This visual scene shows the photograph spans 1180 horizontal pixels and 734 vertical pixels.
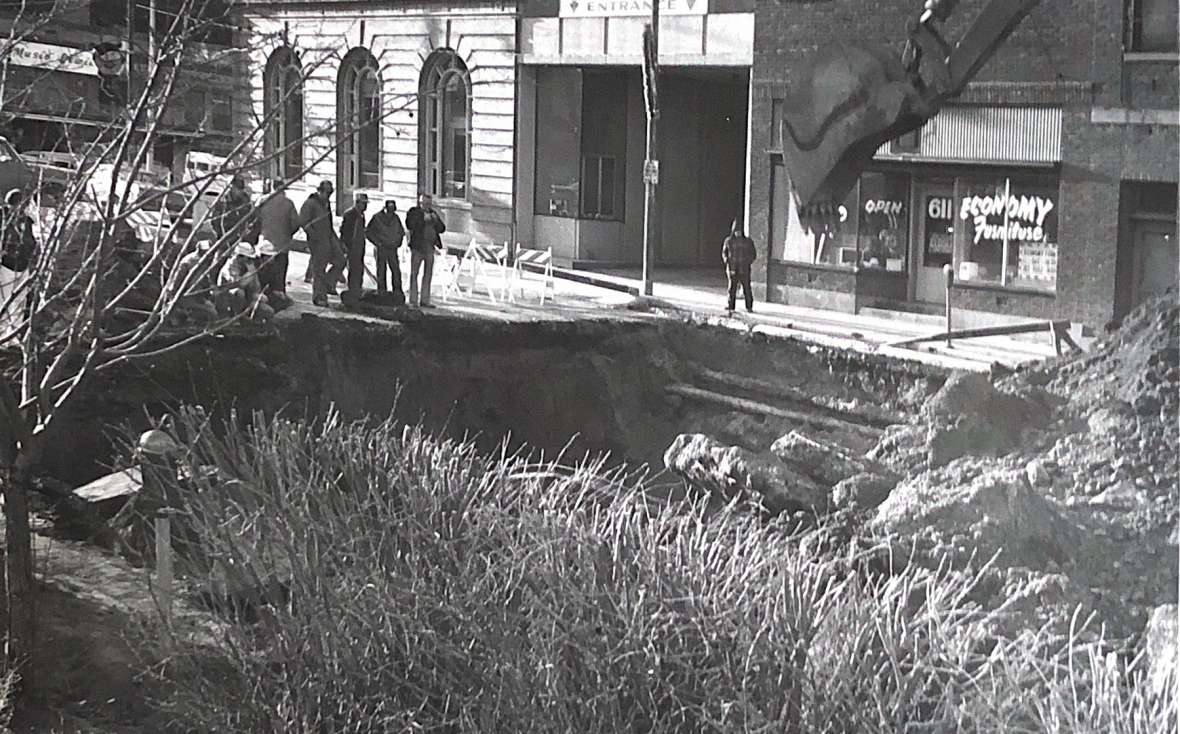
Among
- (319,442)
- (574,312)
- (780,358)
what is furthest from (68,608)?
(780,358)

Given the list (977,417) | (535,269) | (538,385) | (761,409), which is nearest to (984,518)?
(977,417)

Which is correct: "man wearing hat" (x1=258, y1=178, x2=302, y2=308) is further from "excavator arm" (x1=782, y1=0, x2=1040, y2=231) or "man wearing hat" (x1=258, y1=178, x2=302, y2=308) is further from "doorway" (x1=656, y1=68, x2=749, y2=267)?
"excavator arm" (x1=782, y1=0, x2=1040, y2=231)

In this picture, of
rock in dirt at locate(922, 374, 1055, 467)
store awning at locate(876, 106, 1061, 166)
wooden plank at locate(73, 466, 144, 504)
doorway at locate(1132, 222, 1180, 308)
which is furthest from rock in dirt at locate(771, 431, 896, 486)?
wooden plank at locate(73, 466, 144, 504)

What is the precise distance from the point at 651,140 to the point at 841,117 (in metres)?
1.49

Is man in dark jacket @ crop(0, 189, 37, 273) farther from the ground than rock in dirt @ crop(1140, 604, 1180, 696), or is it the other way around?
man in dark jacket @ crop(0, 189, 37, 273)

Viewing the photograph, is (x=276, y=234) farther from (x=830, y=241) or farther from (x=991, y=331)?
(x=991, y=331)

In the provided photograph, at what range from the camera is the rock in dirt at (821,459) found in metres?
5.87

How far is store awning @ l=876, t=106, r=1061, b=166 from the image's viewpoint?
5352 millimetres

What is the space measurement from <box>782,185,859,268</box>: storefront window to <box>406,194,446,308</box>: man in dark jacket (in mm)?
1993

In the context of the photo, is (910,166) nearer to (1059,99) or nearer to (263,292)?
(1059,99)

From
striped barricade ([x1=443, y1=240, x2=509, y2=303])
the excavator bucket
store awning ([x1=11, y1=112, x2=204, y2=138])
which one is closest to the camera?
the excavator bucket

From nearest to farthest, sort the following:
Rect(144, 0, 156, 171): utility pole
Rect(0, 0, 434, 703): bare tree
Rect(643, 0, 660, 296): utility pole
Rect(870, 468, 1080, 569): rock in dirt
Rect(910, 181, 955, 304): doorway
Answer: Rect(870, 468, 1080, 569): rock in dirt < Rect(910, 181, 955, 304): doorway < Rect(0, 0, 434, 703): bare tree < Rect(144, 0, 156, 171): utility pole < Rect(643, 0, 660, 296): utility pole

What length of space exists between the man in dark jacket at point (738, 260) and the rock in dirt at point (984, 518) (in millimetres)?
1449

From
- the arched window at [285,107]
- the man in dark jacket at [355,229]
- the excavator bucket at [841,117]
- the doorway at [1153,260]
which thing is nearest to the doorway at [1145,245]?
the doorway at [1153,260]
